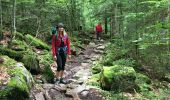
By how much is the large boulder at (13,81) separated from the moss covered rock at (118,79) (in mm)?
2815

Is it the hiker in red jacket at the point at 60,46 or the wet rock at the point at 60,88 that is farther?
the hiker in red jacket at the point at 60,46

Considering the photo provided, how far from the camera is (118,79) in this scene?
10148mm

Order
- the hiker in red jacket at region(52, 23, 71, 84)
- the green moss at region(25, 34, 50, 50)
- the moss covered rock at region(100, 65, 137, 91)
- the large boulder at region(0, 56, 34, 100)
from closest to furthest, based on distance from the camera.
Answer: the large boulder at region(0, 56, 34, 100) → the moss covered rock at region(100, 65, 137, 91) → the hiker in red jacket at region(52, 23, 71, 84) → the green moss at region(25, 34, 50, 50)

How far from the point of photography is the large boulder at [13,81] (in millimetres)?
7742

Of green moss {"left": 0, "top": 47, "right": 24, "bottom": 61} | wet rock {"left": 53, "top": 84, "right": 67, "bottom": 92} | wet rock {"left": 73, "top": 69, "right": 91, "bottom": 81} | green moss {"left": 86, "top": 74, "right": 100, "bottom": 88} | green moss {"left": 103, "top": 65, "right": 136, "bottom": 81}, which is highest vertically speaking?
green moss {"left": 0, "top": 47, "right": 24, "bottom": 61}

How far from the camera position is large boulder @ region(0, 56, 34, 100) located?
7.74 meters

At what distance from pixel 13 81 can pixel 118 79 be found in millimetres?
3766

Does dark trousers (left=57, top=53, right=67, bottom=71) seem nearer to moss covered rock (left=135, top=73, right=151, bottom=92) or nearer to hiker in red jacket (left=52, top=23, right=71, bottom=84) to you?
hiker in red jacket (left=52, top=23, right=71, bottom=84)

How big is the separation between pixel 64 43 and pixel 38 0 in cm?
995

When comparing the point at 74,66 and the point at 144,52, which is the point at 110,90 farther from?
the point at 74,66

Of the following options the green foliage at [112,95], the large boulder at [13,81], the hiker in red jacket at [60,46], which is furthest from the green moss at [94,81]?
the large boulder at [13,81]

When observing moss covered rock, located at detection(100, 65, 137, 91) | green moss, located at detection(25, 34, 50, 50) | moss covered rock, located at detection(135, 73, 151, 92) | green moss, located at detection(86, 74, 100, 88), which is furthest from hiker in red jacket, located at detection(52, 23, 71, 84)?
green moss, located at detection(25, 34, 50, 50)

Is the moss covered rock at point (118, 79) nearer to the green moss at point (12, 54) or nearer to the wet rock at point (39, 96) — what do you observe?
the wet rock at point (39, 96)

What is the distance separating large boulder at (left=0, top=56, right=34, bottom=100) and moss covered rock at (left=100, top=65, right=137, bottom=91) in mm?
2815
